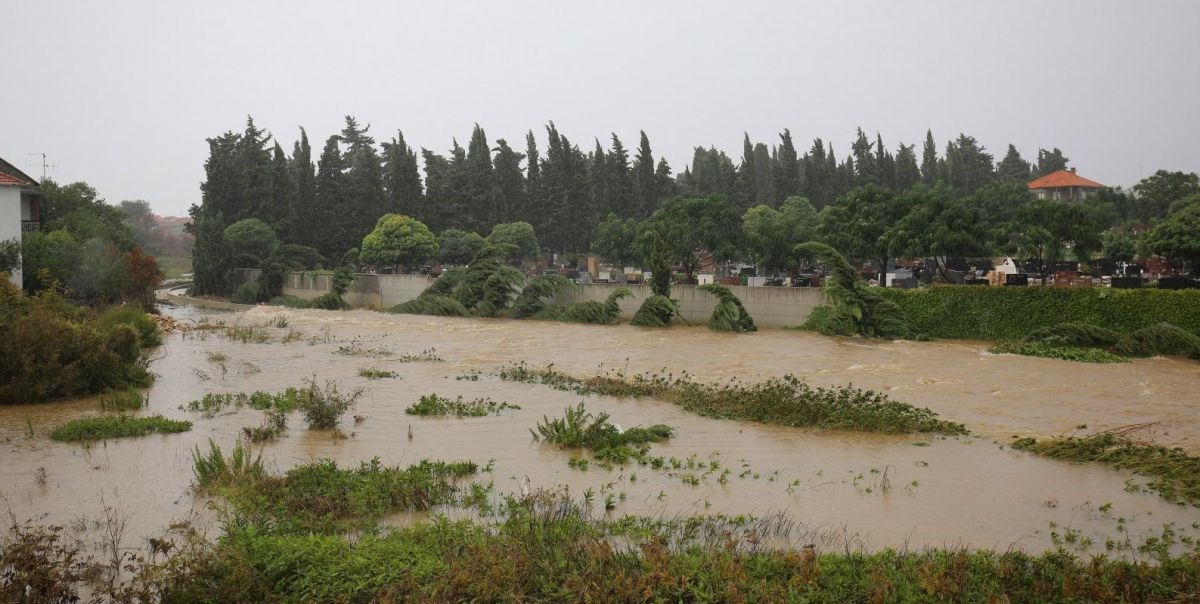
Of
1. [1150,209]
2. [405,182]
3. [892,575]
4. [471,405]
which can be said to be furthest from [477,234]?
[892,575]

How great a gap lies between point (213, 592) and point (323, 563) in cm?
79

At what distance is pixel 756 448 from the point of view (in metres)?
11.8

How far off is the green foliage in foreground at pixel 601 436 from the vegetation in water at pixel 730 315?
15.0m

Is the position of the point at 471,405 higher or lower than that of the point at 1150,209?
lower

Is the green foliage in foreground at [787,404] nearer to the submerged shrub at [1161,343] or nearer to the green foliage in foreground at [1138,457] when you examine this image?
the green foliage in foreground at [1138,457]

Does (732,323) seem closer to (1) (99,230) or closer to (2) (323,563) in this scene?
(2) (323,563)

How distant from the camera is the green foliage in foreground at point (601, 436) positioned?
11.4 metres

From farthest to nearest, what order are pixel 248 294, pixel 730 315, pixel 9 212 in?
pixel 248 294
pixel 9 212
pixel 730 315

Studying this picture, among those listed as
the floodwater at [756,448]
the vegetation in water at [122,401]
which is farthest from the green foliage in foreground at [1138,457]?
the vegetation in water at [122,401]

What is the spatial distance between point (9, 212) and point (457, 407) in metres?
29.4

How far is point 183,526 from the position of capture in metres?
7.75

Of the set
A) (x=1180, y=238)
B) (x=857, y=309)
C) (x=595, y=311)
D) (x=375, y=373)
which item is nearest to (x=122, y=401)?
(x=375, y=373)

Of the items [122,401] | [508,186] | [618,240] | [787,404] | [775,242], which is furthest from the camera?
[508,186]

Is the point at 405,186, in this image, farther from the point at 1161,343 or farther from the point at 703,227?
the point at 1161,343
